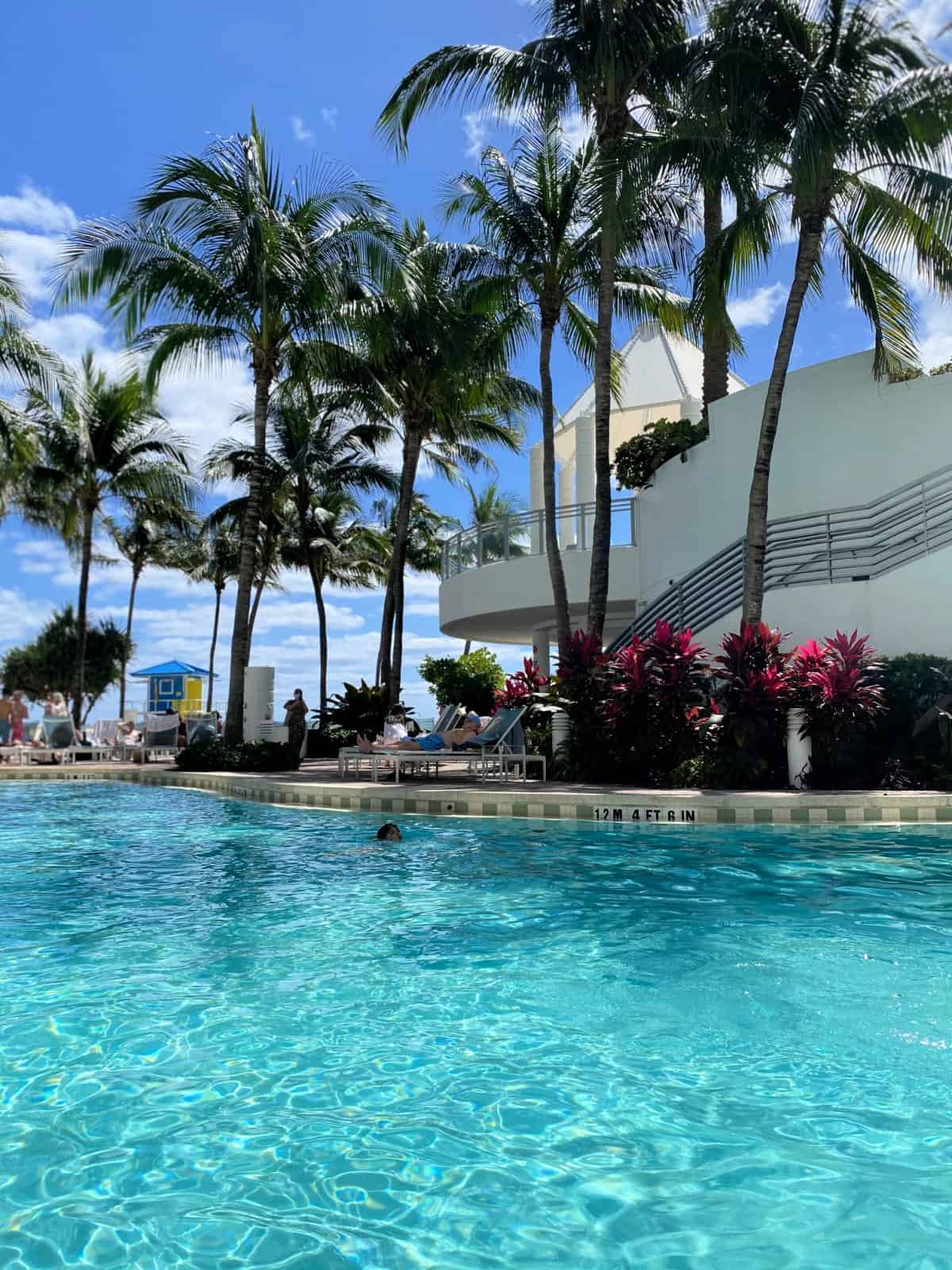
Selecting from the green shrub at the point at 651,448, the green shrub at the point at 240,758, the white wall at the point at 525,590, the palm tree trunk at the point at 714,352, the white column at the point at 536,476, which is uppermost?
the palm tree trunk at the point at 714,352

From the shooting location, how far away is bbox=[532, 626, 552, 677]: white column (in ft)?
78.7

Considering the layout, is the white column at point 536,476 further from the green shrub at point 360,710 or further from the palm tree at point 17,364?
the palm tree at point 17,364

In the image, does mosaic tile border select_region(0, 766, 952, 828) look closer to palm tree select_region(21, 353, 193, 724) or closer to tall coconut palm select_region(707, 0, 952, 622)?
tall coconut palm select_region(707, 0, 952, 622)

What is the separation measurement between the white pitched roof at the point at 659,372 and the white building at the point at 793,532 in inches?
156

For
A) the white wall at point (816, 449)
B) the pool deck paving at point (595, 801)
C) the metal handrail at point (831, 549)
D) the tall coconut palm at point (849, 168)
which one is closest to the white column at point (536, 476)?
the white wall at point (816, 449)

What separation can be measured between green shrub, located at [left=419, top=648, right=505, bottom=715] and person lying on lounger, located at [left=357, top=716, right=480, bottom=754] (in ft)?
48.8

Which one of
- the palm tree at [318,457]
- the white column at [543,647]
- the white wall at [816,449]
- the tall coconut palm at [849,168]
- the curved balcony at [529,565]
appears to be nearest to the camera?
the tall coconut palm at [849,168]

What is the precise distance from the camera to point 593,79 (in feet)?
49.7

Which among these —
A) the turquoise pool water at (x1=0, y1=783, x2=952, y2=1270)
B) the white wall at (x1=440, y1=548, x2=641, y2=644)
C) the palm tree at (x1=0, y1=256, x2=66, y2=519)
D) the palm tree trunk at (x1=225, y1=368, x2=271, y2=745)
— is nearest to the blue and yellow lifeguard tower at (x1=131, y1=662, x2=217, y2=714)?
the palm tree at (x1=0, y1=256, x2=66, y2=519)

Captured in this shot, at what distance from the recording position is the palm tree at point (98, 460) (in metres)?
26.3

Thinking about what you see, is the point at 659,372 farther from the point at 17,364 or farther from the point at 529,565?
the point at 17,364

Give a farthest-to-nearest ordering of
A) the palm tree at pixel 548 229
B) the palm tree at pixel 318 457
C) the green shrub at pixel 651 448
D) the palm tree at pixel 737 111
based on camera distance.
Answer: the palm tree at pixel 318 457 < the green shrub at pixel 651 448 < the palm tree at pixel 548 229 < the palm tree at pixel 737 111

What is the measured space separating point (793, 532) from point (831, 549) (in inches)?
48.1

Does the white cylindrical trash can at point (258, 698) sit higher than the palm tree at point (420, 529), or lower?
lower
